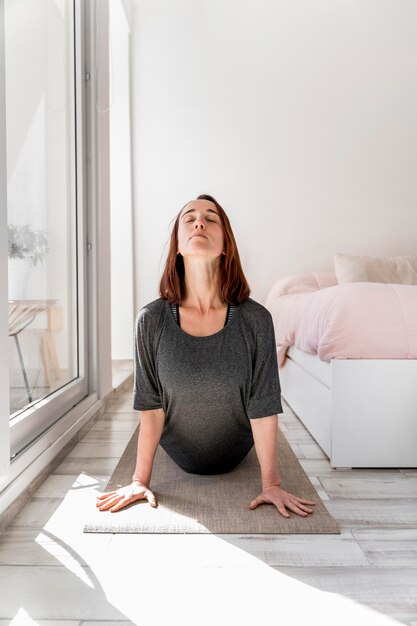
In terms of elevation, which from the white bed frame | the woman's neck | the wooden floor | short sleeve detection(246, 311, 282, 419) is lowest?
the wooden floor

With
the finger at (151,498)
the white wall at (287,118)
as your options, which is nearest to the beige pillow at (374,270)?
the white wall at (287,118)

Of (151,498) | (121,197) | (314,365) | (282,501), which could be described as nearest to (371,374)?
(314,365)

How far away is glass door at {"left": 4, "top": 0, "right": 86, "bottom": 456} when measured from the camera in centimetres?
168

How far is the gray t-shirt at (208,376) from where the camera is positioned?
153 cm

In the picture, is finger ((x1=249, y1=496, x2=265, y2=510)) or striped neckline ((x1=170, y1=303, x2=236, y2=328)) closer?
finger ((x1=249, y1=496, x2=265, y2=510))

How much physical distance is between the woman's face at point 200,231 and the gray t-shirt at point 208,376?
0.64ft

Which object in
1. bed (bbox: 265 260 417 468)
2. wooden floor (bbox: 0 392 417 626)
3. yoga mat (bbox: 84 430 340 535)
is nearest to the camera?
wooden floor (bbox: 0 392 417 626)

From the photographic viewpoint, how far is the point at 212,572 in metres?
1.13

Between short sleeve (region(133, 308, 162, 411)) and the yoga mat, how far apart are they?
0.85 ft

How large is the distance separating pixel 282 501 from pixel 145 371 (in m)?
0.52

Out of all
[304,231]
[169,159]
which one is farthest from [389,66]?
[169,159]

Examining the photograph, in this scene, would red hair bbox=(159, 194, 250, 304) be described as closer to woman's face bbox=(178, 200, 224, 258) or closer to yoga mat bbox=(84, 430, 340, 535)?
woman's face bbox=(178, 200, 224, 258)

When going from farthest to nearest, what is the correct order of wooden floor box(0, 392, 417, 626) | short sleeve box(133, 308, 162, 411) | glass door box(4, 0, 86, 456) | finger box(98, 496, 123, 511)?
glass door box(4, 0, 86, 456) < short sleeve box(133, 308, 162, 411) < finger box(98, 496, 123, 511) < wooden floor box(0, 392, 417, 626)

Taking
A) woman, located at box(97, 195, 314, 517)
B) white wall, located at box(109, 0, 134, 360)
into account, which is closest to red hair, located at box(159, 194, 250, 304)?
woman, located at box(97, 195, 314, 517)
